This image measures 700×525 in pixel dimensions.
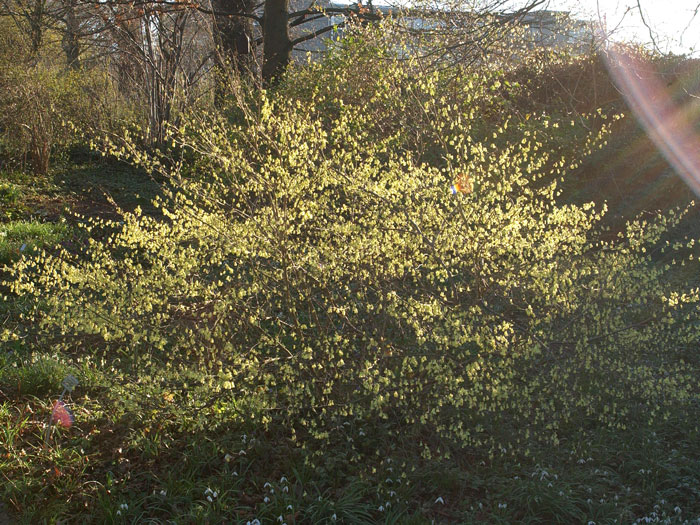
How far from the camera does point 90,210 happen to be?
8.13 m

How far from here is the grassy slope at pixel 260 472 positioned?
2988mm

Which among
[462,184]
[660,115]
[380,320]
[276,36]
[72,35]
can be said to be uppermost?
[72,35]

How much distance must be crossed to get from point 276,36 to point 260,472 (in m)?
9.41

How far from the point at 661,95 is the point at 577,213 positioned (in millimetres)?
5445

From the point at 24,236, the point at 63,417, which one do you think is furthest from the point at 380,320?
the point at 24,236

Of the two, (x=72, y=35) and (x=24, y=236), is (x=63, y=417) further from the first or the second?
(x=72, y=35)

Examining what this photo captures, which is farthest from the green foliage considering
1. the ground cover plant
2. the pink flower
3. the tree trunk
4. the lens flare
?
the lens flare

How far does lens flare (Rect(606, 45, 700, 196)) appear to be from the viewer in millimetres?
7439

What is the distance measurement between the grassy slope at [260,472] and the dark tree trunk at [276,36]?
323 inches

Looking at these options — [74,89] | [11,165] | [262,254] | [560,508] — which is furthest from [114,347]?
[74,89]

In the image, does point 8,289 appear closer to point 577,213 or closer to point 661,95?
point 577,213

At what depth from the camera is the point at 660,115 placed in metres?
8.07

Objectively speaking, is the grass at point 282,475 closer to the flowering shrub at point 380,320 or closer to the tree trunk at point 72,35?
the flowering shrub at point 380,320

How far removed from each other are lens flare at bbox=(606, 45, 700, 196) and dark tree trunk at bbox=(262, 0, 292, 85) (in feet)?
17.7
